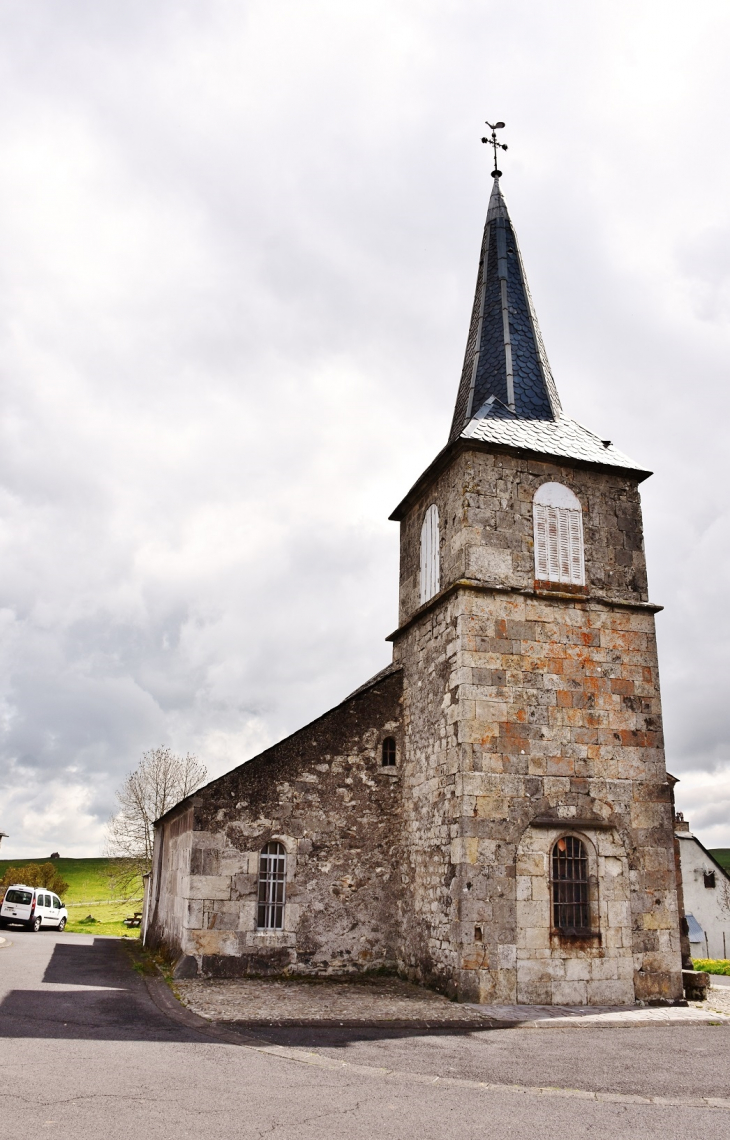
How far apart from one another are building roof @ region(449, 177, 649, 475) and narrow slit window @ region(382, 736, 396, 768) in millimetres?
5507

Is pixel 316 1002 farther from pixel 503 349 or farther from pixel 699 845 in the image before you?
pixel 699 845

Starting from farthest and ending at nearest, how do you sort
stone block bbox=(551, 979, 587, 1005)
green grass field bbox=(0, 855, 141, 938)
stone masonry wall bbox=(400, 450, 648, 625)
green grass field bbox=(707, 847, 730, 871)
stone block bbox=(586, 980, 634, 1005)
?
1. green grass field bbox=(707, 847, 730, 871)
2. green grass field bbox=(0, 855, 141, 938)
3. stone masonry wall bbox=(400, 450, 648, 625)
4. stone block bbox=(586, 980, 634, 1005)
5. stone block bbox=(551, 979, 587, 1005)

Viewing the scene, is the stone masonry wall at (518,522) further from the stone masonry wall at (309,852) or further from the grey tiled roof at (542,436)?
the stone masonry wall at (309,852)

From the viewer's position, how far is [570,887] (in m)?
12.7

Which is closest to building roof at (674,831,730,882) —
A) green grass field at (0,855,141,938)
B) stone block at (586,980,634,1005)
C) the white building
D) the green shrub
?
the white building

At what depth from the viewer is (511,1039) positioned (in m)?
9.52

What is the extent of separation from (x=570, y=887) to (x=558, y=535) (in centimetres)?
547

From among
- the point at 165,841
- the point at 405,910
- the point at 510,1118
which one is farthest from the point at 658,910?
the point at 165,841

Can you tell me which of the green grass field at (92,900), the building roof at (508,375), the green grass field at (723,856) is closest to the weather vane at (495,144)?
the building roof at (508,375)

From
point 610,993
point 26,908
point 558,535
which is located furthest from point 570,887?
point 26,908

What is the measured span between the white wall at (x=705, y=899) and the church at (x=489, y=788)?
24311mm

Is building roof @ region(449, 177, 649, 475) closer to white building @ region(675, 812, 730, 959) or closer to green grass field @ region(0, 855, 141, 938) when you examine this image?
green grass field @ region(0, 855, 141, 938)

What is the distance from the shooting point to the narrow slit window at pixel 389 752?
15.5m

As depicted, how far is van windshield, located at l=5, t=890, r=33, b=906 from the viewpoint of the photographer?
29.7 meters
